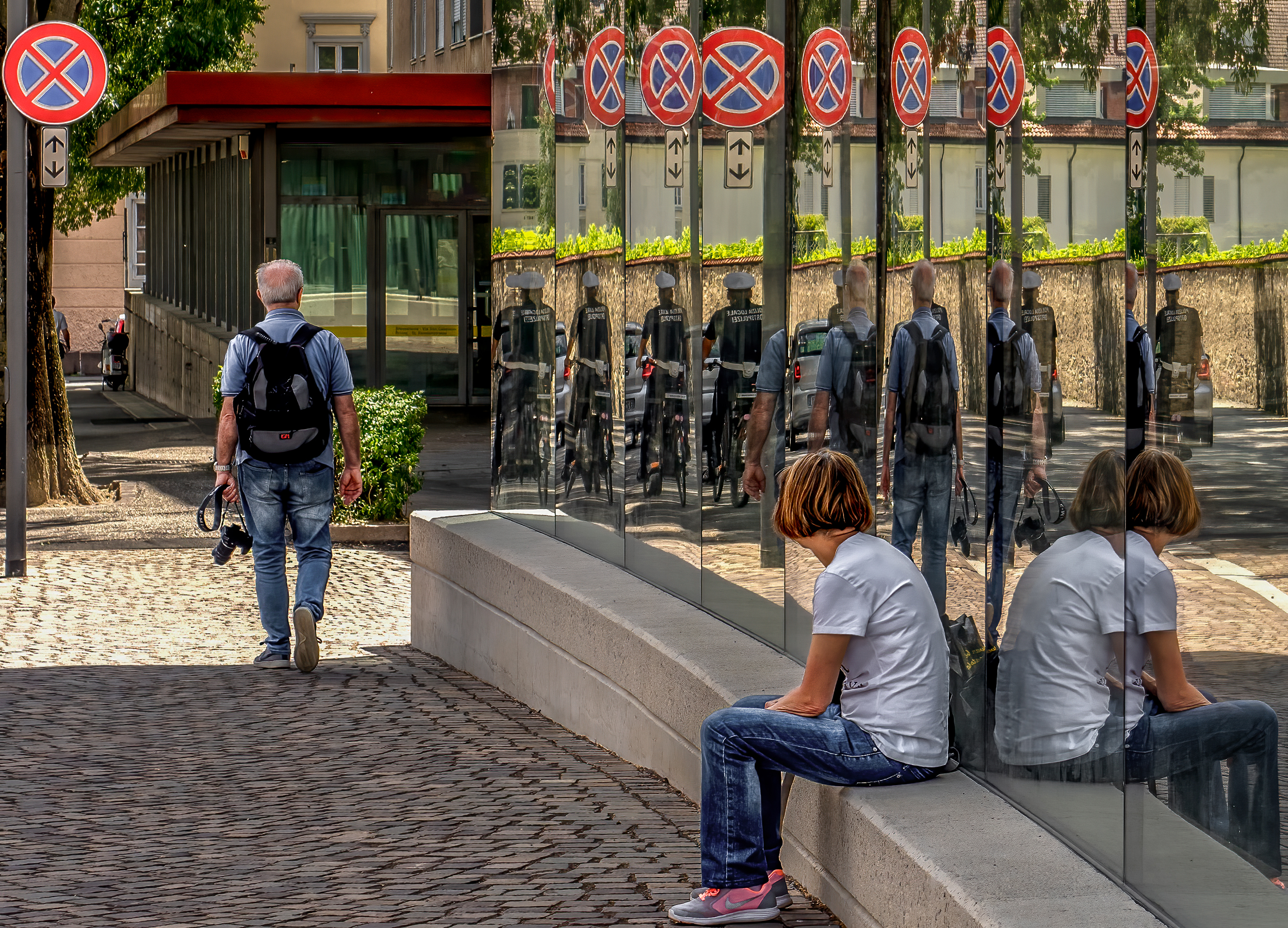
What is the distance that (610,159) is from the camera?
841 cm

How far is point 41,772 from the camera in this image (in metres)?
6.85

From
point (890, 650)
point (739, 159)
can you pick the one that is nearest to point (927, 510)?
point (890, 650)

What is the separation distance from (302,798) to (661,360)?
2211mm

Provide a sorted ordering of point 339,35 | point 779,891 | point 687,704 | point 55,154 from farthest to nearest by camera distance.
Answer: point 339,35 < point 55,154 < point 687,704 < point 779,891

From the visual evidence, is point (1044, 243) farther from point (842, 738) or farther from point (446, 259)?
point (446, 259)

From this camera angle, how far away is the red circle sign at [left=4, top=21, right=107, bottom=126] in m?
12.5

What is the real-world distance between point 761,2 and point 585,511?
106 inches

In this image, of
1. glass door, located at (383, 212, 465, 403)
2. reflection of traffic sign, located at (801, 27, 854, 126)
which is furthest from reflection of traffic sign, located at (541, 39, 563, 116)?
glass door, located at (383, 212, 465, 403)

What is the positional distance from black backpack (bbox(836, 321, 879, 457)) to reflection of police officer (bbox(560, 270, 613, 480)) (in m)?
2.57

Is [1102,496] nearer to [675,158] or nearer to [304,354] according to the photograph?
[675,158]

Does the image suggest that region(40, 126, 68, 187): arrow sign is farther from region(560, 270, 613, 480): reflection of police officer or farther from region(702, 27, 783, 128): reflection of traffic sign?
region(702, 27, 783, 128): reflection of traffic sign

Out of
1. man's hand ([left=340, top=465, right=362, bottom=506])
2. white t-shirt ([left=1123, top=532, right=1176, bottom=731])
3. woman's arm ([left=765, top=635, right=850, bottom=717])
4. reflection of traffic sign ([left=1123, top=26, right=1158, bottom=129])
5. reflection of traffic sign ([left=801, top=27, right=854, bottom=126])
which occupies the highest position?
reflection of traffic sign ([left=801, top=27, right=854, bottom=126])

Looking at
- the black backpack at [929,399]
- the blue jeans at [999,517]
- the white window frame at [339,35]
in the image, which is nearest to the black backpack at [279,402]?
the black backpack at [929,399]

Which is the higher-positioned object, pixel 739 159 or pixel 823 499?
pixel 739 159
